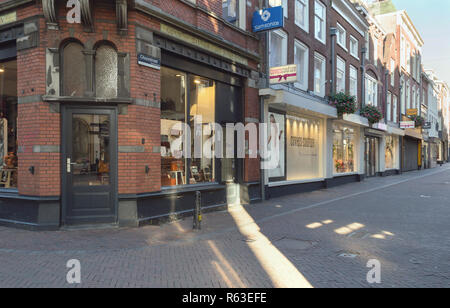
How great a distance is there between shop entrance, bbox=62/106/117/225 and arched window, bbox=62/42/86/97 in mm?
386

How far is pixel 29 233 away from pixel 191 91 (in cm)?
512

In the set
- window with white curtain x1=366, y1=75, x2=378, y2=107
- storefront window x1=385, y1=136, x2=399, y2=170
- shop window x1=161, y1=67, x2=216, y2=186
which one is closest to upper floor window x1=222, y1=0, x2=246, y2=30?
shop window x1=161, y1=67, x2=216, y2=186

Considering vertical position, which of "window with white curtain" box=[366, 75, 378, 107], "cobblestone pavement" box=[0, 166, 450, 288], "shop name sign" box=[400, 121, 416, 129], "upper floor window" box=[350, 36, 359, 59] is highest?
"upper floor window" box=[350, 36, 359, 59]

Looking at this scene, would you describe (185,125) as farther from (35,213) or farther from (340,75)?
(340,75)

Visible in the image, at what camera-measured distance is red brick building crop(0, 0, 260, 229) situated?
23.9 ft

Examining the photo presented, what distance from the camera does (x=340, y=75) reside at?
18406 millimetres

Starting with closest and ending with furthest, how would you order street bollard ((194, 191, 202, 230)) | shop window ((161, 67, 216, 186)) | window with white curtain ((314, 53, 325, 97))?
street bollard ((194, 191, 202, 230))
shop window ((161, 67, 216, 186))
window with white curtain ((314, 53, 325, 97))

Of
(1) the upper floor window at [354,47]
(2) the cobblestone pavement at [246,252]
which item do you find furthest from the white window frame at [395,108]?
(2) the cobblestone pavement at [246,252]

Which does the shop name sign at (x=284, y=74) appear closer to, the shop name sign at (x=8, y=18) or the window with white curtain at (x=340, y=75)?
the shop name sign at (x=8, y=18)

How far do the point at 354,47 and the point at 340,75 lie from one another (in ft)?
10.7

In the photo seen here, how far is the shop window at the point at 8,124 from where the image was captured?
799cm

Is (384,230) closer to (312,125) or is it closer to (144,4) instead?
(144,4)

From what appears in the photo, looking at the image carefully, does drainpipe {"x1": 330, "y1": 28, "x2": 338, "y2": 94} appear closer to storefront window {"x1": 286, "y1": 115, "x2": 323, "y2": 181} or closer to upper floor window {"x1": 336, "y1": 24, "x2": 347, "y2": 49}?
upper floor window {"x1": 336, "y1": 24, "x2": 347, "y2": 49}

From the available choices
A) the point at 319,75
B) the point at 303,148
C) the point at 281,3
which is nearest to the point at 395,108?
the point at 319,75
